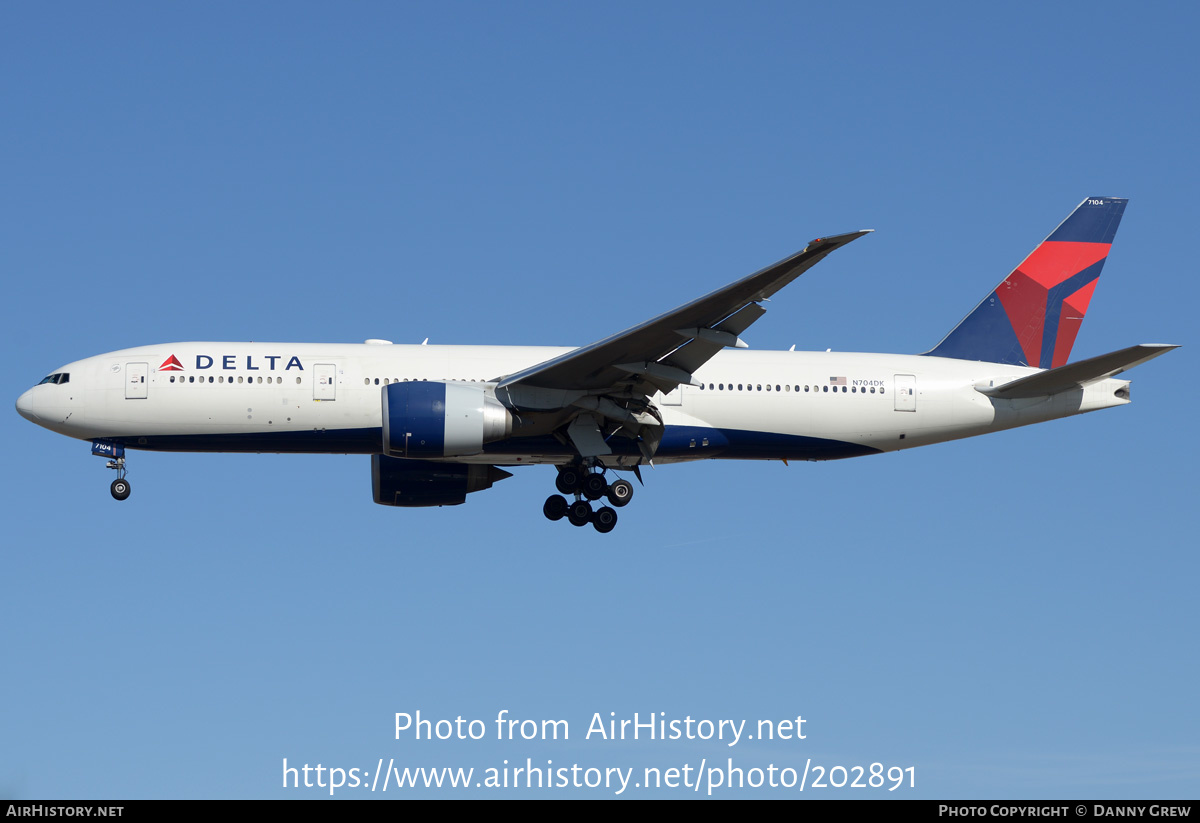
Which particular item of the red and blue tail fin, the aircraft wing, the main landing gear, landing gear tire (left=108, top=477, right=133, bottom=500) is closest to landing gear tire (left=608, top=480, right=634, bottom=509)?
the main landing gear

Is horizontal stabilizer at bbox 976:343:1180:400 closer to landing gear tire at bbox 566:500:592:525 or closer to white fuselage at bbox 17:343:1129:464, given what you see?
white fuselage at bbox 17:343:1129:464

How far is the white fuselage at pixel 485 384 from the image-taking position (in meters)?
28.5

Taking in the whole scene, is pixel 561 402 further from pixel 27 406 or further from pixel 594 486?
pixel 27 406

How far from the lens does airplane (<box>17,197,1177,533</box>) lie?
27.4 m

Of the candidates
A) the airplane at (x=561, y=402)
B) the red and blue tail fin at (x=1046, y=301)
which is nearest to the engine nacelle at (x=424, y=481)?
the airplane at (x=561, y=402)

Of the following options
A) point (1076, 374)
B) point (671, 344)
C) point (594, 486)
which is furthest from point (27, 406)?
point (1076, 374)

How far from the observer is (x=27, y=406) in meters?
29.1

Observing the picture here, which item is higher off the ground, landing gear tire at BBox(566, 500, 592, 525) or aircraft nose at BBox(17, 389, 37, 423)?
aircraft nose at BBox(17, 389, 37, 423)

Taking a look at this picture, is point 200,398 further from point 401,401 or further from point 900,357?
point 900,357

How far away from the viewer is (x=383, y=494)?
105ft

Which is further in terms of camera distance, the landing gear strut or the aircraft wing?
the landing gear strut

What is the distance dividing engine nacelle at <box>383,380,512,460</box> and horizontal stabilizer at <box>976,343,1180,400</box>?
10999mm

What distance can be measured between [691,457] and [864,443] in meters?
3.85
